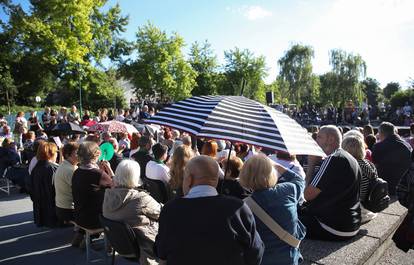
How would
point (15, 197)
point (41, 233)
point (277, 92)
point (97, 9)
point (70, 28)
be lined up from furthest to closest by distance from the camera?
point (277, 92) → point (97, 9) → point (70, 28) → point (15, 197) → point (41, 233)

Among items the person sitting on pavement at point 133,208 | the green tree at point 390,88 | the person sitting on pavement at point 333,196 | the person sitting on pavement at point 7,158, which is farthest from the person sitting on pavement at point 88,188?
the green tree at point 390,88

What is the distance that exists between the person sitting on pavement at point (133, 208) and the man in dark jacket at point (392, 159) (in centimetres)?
447

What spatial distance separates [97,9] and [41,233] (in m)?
33.1

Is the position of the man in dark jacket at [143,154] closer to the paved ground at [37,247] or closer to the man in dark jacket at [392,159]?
the paved ground at [37,247]

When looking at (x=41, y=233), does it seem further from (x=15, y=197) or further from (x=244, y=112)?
(x=244, y=112)

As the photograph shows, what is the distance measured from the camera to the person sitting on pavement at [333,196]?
149 inches

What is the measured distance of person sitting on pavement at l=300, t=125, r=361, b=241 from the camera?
3.79 meters

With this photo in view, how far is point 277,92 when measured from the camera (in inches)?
2254

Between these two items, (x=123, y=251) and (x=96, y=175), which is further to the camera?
(x=96, y=175)

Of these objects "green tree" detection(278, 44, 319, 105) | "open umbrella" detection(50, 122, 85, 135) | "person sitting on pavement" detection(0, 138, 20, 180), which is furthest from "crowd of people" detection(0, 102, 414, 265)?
"green tree" detection(278, 44, 319, 105)

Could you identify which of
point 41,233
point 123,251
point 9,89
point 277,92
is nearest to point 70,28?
point 9,89

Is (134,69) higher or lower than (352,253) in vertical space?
higher

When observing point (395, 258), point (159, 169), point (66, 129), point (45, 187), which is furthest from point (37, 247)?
point (395, 258)

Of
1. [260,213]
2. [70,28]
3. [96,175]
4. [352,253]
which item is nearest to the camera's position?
[260,213]
